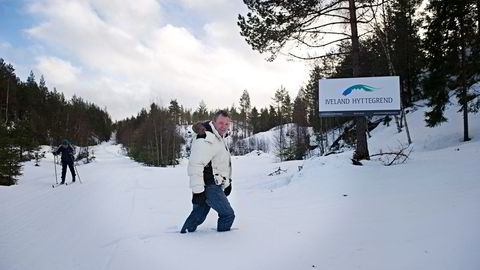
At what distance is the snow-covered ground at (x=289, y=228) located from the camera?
346 cm

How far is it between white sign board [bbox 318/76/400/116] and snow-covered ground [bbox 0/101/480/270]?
2801 millimetres

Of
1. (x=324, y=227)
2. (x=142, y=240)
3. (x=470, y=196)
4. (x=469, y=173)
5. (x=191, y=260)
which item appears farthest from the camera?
(x=469, y=173)

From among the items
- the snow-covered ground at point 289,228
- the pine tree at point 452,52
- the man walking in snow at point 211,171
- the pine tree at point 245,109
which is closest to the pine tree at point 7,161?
the snow-covered ground at point 289,228

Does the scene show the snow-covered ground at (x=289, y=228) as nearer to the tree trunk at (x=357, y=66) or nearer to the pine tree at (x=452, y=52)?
the tree trunk at (x=357, y=66)

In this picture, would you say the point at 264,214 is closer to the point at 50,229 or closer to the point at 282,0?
the point at 50,229

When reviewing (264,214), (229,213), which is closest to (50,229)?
(229,213)

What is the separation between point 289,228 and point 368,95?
795 cm

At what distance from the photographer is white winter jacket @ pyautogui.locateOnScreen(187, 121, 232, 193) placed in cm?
432

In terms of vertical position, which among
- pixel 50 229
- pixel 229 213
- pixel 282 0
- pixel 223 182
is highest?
pixel 282 0

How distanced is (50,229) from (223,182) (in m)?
3.56

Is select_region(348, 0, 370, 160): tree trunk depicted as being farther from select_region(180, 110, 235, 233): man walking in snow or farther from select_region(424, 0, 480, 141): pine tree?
select_region(424, 0, 480, 141): pine tree

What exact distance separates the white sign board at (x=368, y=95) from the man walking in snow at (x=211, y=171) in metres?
7.91

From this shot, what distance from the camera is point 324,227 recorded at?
4.73 m

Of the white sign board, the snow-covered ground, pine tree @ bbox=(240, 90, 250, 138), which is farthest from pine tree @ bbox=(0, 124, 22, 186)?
pine tree @ bbox=(240, 90, 250, 138)
